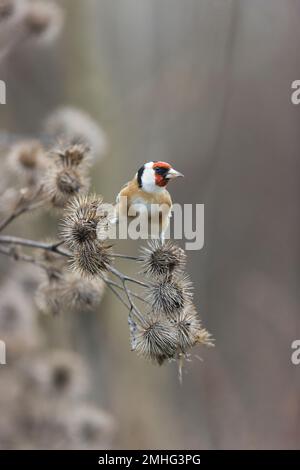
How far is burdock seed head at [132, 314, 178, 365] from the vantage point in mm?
2430

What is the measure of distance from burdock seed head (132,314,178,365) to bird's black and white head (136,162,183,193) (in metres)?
0.70

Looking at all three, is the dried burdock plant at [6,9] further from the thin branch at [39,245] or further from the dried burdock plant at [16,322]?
the dried burdock plant at [16,322]

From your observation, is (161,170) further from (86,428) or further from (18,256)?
(86,428)

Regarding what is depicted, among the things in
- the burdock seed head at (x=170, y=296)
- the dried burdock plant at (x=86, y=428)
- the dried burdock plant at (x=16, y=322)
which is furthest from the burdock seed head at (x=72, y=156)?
the dried burdock plant at (x=86, y=428)

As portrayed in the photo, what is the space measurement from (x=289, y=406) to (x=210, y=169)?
8.91 feet

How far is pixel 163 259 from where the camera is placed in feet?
8.35

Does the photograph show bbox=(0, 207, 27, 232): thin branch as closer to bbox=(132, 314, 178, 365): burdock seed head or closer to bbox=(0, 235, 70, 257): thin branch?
bbox=(0, 235, 70, 257): thin branch

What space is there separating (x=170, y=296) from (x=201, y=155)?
18.7ft

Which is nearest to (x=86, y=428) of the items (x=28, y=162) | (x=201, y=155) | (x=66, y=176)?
(x=28, y=162)

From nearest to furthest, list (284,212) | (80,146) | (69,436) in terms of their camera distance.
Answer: (80,146) → (69,436) → (284,212)

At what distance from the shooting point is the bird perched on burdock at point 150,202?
2916 millimetres

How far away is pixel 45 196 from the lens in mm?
3141
